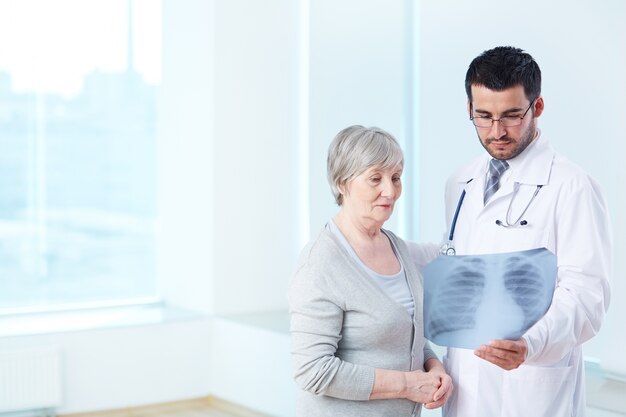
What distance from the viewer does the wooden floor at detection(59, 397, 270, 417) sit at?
4.25m

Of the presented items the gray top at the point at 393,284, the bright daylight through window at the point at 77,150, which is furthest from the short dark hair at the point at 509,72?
the bright daylight through window at the point at 77,150

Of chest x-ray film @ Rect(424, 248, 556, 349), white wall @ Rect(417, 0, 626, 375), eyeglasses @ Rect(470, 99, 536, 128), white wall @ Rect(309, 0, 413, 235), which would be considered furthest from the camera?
white wall @ Rect(309, 0, 413, 235)

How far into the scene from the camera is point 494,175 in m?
1.98

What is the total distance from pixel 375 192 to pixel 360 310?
0.27 meters

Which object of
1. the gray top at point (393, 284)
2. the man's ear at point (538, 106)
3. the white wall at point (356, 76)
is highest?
the white wall at point (356, 76)

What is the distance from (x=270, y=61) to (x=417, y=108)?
3.20 ft

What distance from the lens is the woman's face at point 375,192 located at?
76.6 inches

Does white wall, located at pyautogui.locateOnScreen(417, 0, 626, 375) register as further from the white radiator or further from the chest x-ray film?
the white radiator

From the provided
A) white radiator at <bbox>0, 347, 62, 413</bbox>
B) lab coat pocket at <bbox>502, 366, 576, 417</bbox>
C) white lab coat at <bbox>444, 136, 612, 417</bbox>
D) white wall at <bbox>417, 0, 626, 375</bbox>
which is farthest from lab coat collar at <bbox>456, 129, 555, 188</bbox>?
white radiator at <bbox>0, 347, 62, 413</bbox>

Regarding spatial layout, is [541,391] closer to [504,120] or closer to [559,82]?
[504,120]

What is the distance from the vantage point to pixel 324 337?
190cm

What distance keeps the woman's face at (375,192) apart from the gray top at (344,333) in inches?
3.8

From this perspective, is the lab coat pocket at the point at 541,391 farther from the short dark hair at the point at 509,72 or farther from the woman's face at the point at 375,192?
the short dark hair at the point at 509,72

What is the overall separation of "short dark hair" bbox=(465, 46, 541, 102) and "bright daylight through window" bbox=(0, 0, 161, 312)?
331 centimetres
